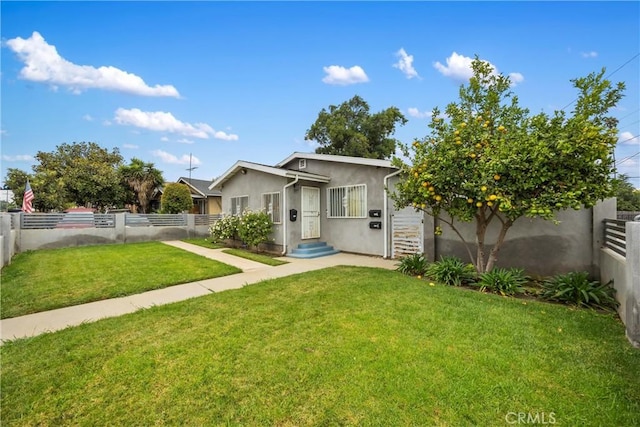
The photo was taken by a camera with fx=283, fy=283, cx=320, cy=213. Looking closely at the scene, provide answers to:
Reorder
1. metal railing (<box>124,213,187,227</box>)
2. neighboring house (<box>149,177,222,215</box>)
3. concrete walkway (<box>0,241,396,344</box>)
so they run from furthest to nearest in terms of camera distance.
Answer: neighboring house (<box>149,177,222,215</box>), metal railing (<box>124,213,187,227</box>), concrete walkway (<box>0,241,396,344</box>)

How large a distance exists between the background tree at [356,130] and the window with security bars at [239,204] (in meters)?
14.3

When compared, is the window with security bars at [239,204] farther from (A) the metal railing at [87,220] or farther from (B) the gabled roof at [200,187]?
(B) the gabled roof at [200,187]

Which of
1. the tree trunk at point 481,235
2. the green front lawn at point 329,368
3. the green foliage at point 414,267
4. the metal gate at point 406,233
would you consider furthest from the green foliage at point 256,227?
the tree trunk at point 481,235

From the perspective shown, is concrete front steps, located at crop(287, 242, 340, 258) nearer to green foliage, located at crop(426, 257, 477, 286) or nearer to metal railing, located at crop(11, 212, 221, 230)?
green foliage, located at crop(426, 257, 477, 286)

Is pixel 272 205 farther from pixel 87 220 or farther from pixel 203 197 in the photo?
pixel 203 197

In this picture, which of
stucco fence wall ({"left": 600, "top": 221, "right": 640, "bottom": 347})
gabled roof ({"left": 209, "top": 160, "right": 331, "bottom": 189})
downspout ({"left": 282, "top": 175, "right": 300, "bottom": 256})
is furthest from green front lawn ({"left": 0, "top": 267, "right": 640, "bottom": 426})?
gabled roof ({"left": 209, "top": 160, "right": 331, "bottom": 189})

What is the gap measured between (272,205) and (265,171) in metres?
1.36

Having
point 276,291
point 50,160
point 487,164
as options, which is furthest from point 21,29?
point 50,160

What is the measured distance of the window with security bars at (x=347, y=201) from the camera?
32.6 ft

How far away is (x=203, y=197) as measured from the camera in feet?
75.6

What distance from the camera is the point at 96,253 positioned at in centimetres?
977

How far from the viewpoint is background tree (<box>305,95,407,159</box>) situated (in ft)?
82.9

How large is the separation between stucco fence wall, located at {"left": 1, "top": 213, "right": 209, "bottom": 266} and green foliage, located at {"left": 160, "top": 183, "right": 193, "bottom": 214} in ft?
10.4

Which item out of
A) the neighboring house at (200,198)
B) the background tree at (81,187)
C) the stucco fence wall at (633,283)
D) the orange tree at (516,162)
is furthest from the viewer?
the neighboring house at (200,198)
